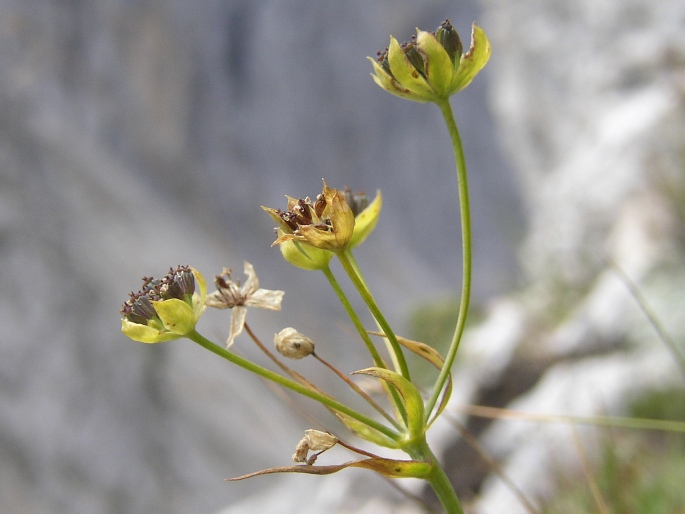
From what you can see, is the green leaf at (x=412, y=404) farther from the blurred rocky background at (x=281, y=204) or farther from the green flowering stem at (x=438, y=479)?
the blurred rocky background at (x=281, y=204)

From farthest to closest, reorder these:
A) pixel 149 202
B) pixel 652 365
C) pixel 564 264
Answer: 1. pixel 149 202
2. pixel 564 264
3. pixel 652 365

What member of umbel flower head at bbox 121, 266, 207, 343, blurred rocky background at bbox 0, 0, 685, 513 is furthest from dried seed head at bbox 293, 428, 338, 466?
blurred rocky background at bbox 0, 0, 685, 513

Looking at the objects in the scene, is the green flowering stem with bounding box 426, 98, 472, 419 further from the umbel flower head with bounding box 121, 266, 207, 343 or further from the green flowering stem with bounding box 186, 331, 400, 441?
the umbel flower head with bounding box 121, 266, 207, 343

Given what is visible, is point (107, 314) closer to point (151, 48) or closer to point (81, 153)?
point (81, 153)

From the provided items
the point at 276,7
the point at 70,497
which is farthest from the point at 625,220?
the point at 276,7

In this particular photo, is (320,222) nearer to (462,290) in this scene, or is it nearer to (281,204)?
(462,290)

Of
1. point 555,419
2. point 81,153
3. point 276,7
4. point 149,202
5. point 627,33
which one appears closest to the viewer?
point 555,419

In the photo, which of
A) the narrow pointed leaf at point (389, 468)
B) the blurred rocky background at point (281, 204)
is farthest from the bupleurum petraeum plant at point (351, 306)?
the blurred rocky background at point (281, 204)
